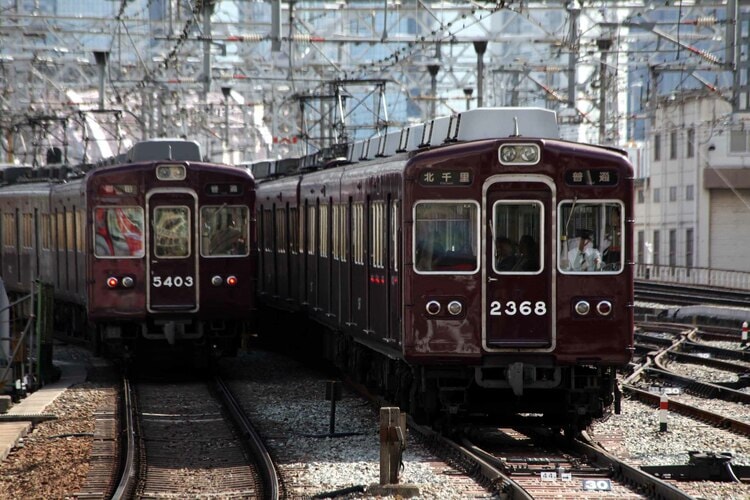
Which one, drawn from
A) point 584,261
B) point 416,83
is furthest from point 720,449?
point 416,83

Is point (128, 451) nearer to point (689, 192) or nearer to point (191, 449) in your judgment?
point (191, 449)

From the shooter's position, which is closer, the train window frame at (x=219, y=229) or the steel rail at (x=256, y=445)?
the steel rail at (x=256, y=445)

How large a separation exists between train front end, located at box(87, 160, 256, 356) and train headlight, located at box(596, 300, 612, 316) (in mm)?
7062

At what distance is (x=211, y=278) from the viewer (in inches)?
709

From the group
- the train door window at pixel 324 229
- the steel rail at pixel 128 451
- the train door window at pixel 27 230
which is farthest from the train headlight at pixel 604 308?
the train door window at pixel 27 230

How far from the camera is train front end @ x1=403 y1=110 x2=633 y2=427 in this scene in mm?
12000

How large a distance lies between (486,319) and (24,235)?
16.1 metres

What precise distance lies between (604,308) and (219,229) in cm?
717

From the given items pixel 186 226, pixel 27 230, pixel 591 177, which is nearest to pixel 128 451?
pixel 591 177

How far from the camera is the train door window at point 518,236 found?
12.0m

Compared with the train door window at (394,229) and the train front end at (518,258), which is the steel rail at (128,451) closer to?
the train front end at (518,258)

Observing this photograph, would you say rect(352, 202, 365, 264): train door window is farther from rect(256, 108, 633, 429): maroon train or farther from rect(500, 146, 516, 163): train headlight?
rect(500, 146, 516, 163): train headlight

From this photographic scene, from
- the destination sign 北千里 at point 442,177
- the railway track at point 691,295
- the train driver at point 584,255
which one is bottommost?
the railway track at point 691,295

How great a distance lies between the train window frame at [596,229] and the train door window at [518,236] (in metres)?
0.16
